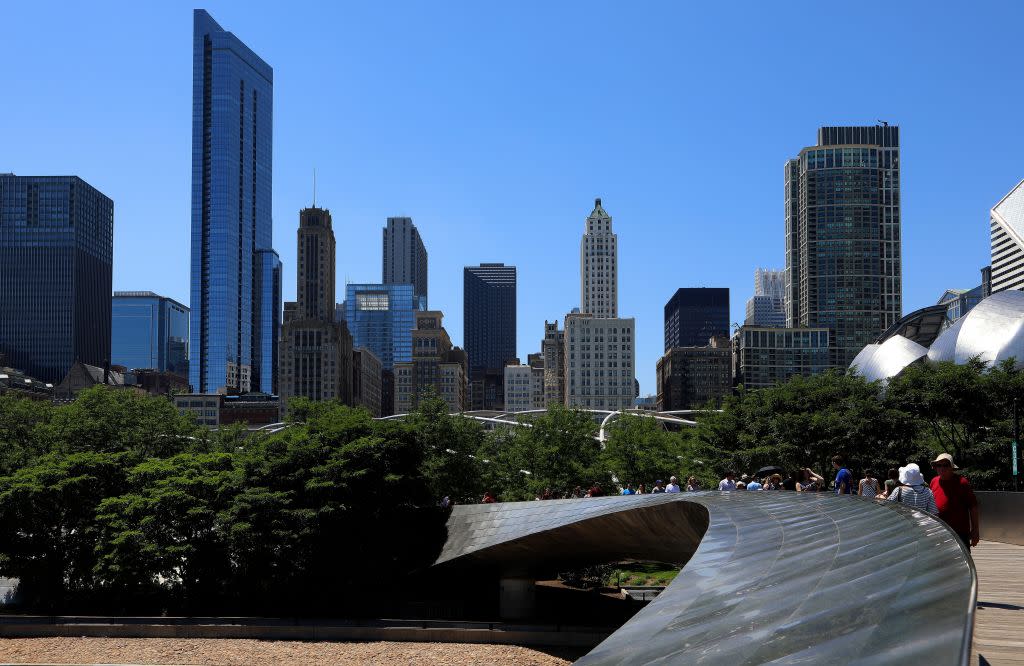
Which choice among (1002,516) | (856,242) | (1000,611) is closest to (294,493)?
(1002,516)

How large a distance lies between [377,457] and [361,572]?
11.2ft

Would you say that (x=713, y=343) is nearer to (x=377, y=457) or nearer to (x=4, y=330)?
(x=4, y=330)

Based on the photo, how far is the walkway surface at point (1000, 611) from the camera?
7.14 meters

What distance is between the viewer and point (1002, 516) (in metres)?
18.3

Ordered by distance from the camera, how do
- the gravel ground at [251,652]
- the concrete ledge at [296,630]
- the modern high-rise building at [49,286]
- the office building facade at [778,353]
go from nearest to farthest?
the gravel ground at [251,652] < the concrete ledge at [296,630] < the office building facade at [778,353] < the modern high-rise building at [49,286]

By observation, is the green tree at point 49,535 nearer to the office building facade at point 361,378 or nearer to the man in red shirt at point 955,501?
the man in red shirt at point 955,501

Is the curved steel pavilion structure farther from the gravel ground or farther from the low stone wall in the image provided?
the gravel ground

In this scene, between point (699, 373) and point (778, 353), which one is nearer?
point (778, 353)

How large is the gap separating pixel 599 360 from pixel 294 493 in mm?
144911

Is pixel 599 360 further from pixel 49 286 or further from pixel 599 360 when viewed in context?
pixel 49 286

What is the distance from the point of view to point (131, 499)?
97.8 feet

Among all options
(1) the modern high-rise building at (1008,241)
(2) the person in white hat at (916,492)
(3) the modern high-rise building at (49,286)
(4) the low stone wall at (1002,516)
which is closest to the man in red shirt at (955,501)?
(2) the person in white hat at (916,492)

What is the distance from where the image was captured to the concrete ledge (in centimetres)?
2559

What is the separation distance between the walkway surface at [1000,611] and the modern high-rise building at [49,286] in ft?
645
